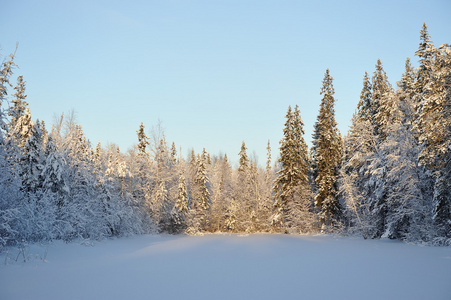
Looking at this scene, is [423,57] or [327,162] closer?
[423,57]

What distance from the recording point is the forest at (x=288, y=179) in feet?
54.6

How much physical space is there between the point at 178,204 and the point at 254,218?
15.1 meters

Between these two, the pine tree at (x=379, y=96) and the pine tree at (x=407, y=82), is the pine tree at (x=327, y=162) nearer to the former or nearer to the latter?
the pine tree at (x=379, y=96)

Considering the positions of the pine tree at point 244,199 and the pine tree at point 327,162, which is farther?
the pine tree at point 244,199

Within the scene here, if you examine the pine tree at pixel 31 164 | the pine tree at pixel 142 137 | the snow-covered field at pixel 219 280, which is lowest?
the snow-covered field at pixel 219 280

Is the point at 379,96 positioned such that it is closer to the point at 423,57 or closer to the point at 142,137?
the point at 423,57

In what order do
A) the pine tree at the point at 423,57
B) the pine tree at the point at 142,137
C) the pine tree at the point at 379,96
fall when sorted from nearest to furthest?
the pine tree at the point at 423,57 < the pine tree at the point at 379,96 < the pine tree at the point at 142,137

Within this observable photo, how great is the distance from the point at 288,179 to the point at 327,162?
5.80 metres

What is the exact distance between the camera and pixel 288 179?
3831 cm

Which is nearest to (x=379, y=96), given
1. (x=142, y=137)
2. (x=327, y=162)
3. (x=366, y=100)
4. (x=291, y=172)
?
(x=366, y=100)

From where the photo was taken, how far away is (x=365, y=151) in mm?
28188

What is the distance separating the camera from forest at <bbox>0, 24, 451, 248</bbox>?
1664 centimetres

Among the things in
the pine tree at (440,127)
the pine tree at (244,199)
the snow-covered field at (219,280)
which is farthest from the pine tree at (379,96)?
the pine tree at (244,199)

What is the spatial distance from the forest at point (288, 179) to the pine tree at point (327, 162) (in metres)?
0.13
